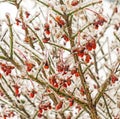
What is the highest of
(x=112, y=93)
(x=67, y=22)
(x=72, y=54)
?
(x=112, y=93)

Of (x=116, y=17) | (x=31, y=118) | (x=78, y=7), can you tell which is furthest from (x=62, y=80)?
(x=116, y=17)

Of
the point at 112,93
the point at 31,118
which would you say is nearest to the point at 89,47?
the point at 31,118

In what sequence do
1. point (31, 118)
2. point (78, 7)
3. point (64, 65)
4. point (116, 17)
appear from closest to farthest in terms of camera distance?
point (78, 7), point (64, 65), point (31, 118), point (116, 17)

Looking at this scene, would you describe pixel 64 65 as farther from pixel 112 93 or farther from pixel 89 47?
pixel 112 93

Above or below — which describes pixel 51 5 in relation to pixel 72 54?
above

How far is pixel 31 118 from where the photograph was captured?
3.68 m

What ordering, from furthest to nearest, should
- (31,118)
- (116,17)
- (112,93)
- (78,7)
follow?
(112,93) → (116,17) → (31,118) → (78,7)

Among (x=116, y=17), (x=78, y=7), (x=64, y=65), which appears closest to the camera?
(x=78, y=7)

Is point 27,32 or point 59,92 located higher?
point 27,32

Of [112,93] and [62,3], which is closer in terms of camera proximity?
[62,3]

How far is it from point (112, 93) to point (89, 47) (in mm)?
2038

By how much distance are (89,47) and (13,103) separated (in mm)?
1475

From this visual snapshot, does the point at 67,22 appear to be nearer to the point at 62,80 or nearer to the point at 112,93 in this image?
the point at 62,80

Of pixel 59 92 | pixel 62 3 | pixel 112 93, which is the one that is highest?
pixel 112 93
